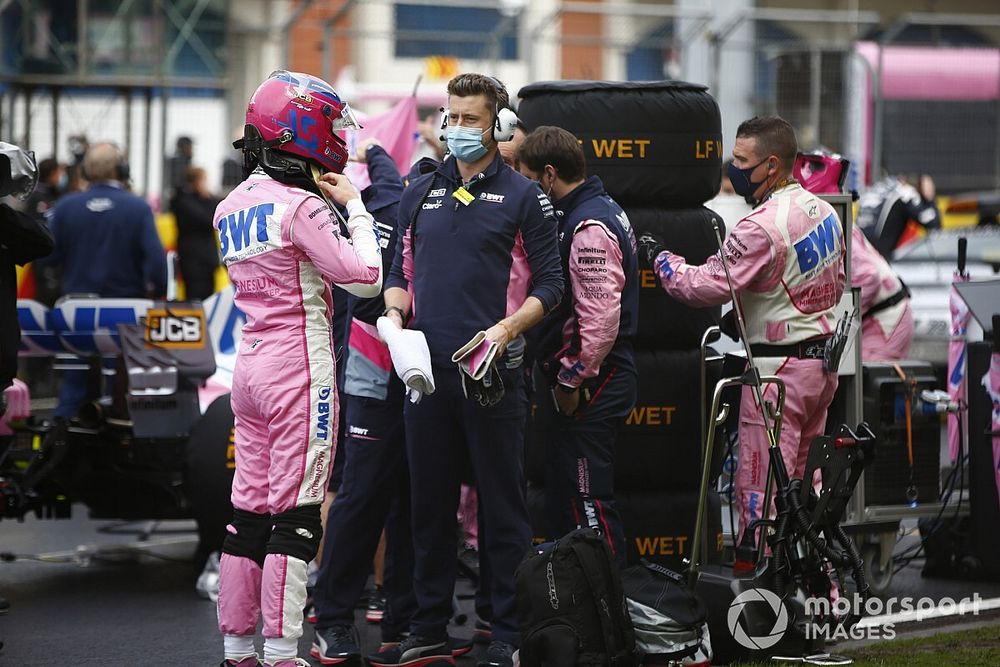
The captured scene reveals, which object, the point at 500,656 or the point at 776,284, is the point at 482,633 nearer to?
the point at 500,656

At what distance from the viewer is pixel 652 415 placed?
6.59 metres

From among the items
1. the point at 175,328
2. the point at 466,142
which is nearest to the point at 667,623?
the point at 466,142

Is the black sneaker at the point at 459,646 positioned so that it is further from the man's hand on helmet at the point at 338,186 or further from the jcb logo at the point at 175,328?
the jcb logo at the point at 175,328

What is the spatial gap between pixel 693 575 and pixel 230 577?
1.81 m

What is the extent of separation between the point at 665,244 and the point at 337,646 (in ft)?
7.42

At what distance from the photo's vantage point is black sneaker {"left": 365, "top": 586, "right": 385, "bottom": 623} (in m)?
6.88

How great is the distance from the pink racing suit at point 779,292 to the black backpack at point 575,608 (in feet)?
3.82

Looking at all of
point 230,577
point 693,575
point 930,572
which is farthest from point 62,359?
point 930,572

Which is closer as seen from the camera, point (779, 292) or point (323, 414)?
point (323, 414)

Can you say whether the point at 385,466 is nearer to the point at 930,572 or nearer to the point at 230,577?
the point at 230,577

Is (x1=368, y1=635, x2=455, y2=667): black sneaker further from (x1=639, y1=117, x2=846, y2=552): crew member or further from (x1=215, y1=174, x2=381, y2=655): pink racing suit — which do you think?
(x1=639, y1=117, x2=846, y2=552): crew member

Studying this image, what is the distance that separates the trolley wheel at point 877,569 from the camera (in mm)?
7230

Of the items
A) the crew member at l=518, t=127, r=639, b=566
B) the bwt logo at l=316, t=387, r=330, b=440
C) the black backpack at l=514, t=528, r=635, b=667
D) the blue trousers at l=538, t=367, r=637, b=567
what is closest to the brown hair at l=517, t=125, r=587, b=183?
the crew member at l=518, t=127, r=639, b=566

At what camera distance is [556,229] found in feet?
19.5
